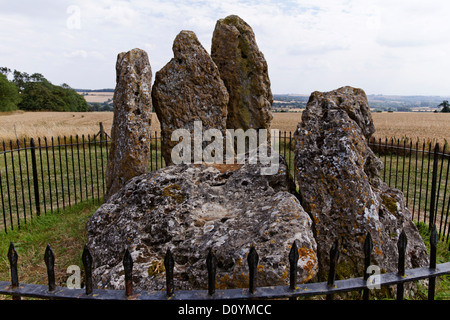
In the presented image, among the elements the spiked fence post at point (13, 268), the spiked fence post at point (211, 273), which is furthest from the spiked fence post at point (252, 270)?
the spiked fence post at point (13, 268)

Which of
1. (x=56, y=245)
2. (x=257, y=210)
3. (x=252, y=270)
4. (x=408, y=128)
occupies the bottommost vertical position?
(x=56, y=245)

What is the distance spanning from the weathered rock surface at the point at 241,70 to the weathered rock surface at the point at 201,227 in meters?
3.38

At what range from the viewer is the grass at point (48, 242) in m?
5.80

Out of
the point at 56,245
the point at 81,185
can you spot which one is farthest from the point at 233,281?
the point at 81,185

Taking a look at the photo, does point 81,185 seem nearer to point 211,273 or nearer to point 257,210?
point 257,210

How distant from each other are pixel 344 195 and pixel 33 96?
7036 centimetres

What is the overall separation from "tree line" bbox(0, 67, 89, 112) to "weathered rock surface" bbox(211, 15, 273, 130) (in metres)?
53.1

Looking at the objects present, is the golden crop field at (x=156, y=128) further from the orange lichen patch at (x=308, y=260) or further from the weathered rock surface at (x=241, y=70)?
the orange lichen patch at (x=308, y=260)

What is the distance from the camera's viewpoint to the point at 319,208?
15.8ft

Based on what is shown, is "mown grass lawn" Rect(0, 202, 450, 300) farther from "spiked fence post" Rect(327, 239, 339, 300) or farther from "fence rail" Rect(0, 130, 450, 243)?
"spiked fence post" Rect(327, 239, 339, 300)

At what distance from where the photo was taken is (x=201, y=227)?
464 centimetres

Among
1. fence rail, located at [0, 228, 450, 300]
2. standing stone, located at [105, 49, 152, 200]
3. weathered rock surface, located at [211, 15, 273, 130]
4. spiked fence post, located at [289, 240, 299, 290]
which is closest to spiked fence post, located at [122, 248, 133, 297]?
fence rail, located at [0, 228, 450, 300]
